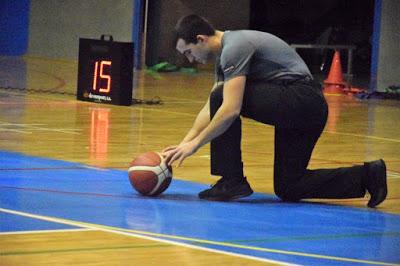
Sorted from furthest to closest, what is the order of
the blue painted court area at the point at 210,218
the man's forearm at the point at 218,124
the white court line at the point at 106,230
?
the man's forearm at the point at 218,124 < the blue painted court area at the point at 210,218 < the white court line at the point at 106,230

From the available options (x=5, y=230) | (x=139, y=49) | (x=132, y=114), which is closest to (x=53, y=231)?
(x=5, y=230)

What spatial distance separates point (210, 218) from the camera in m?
6.10

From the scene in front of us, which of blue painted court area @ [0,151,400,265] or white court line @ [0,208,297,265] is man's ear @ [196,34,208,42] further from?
white court line @ [0,208,297,265]

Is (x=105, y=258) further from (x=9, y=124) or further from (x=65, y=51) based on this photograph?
(x=65, y=51)

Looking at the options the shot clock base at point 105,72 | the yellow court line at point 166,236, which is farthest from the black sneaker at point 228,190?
the shot clock base at point 105,72

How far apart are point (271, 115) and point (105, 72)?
6829mm

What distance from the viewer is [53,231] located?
551 centimetres

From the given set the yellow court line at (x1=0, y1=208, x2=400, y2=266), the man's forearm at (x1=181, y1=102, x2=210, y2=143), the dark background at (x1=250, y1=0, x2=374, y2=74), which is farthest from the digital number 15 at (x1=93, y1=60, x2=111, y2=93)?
the dark background at (x1=250, y1=0, x2=374, y2=74)

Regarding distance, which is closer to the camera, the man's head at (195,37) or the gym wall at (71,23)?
the man's head at (195,37)

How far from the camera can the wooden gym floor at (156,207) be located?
5156mm

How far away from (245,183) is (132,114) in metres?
5.41

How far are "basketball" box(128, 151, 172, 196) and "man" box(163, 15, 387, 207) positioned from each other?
87 mm

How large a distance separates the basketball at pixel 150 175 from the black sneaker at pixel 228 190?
0.28 metres

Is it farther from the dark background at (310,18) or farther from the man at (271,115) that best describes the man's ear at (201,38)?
the dark background at (310,18)
